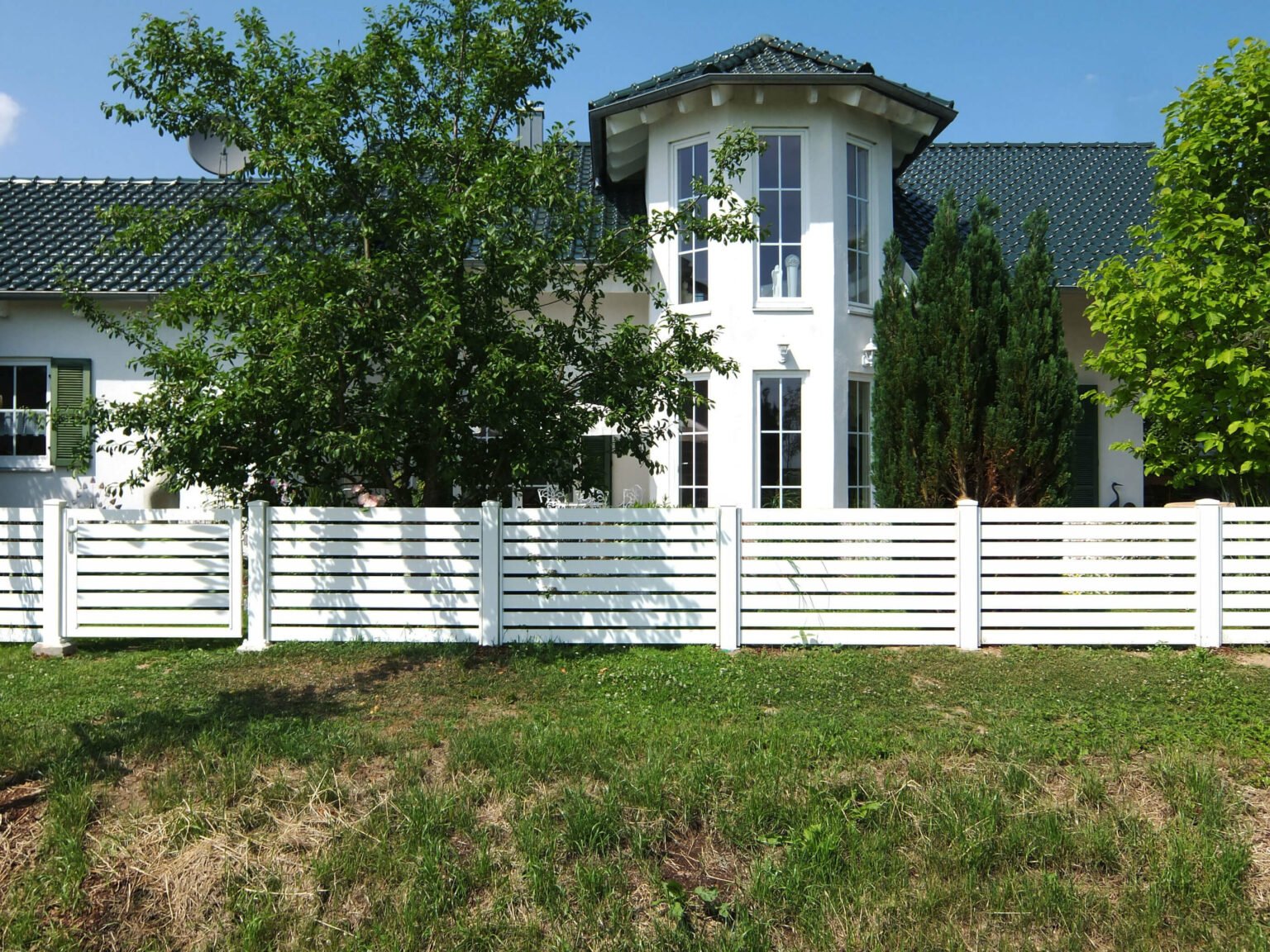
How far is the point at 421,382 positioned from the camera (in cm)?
663

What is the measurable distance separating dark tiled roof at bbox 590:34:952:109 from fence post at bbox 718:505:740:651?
6.26 m

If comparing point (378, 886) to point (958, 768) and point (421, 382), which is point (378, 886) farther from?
point (421, 382)

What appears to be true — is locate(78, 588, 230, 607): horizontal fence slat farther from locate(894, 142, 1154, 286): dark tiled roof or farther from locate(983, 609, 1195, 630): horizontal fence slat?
locate(894, 142, 1154, 286): dark tiled roof

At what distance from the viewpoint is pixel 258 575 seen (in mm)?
7609

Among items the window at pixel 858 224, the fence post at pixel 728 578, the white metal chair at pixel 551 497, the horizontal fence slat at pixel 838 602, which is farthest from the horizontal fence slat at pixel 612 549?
the window at pixel 858 224

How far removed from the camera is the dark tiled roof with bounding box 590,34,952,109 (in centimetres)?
1101

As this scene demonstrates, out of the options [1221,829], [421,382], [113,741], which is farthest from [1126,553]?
[113,741]

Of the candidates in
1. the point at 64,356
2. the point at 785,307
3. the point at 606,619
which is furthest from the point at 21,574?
the point at 785,307

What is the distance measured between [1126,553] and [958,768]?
3600 mm

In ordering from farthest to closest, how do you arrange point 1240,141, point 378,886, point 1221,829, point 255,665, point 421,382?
point 1240,141, point 255,665, point 421,382, point 1221,829, point 378,886

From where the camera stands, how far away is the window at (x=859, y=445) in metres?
11.8

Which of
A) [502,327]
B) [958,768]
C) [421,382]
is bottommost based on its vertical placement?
[958,768]

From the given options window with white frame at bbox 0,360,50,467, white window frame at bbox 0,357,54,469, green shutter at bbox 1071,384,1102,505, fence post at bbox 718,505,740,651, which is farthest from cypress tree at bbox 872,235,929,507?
window with white frame at bbox 0,360,50,467

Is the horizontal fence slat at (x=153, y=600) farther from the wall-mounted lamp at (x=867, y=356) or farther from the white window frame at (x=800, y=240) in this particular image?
the wall-mounted lamp at (x=867, y=356)
